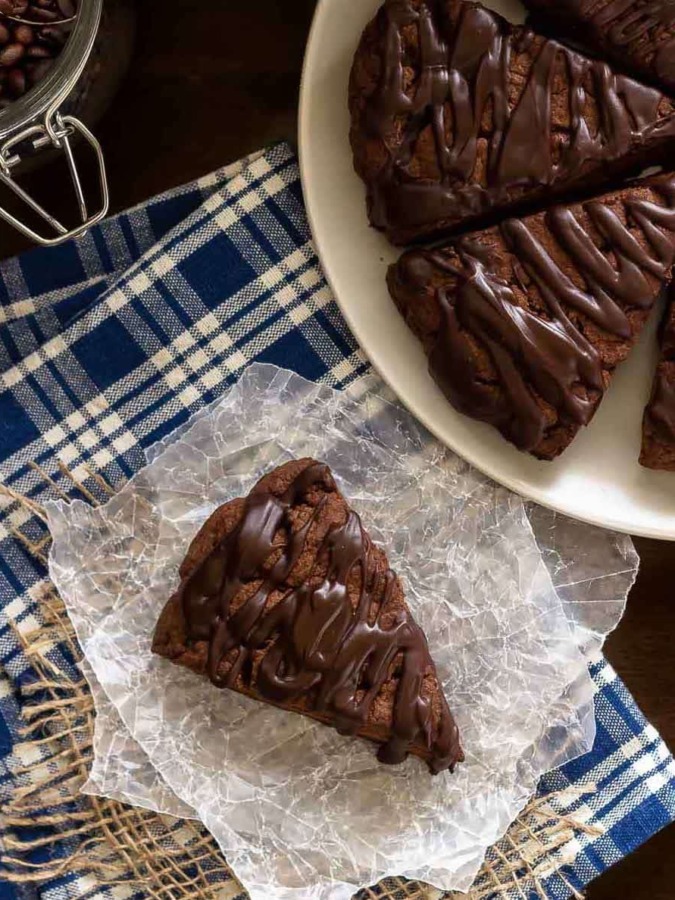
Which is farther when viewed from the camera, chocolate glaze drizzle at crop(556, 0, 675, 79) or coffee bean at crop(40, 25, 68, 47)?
chocolate glaze drizzle at crop(556, 0, 675, 79)

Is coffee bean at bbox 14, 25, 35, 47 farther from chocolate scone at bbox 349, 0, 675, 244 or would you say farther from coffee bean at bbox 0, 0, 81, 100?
chocolate scone at bbox 349, 0, 675, 244

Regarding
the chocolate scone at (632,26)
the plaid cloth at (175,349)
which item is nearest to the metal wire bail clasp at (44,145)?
the plaid cloth at (175,349)

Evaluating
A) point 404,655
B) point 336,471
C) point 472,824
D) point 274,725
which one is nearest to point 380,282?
point 336,471

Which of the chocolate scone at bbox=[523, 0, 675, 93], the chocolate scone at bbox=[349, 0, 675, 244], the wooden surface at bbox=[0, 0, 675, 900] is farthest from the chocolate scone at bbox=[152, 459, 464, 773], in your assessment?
the chocolate scone at bbox=[523, 0, 675, 93]

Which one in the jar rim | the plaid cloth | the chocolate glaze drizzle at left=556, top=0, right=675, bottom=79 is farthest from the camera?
the plaid cloth

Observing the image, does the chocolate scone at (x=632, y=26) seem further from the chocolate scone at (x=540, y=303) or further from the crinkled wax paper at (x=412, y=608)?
the crinkled wax paper at (x=412, y=608)

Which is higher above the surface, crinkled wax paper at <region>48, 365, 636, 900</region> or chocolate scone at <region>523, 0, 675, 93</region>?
chocolate scone at <region>523, 0, 675, 93</region>

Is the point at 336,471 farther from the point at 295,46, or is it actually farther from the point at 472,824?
the point at 295,46
